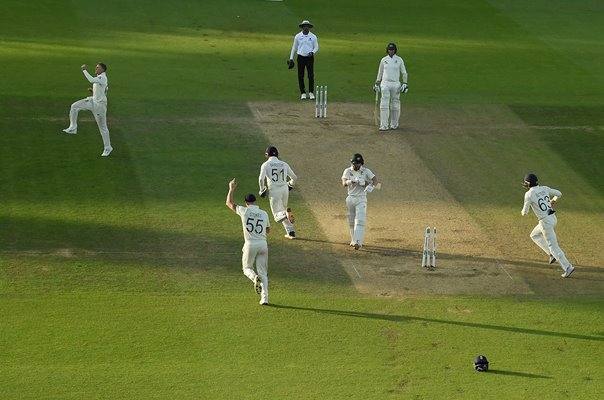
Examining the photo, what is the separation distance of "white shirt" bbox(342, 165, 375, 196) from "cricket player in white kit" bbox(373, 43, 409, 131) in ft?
27.4

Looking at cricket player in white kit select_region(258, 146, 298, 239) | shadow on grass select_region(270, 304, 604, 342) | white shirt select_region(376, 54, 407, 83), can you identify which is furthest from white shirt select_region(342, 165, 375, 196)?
white shirt select_region(376, 54, 407, 83)

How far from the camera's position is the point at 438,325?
68.9 ft

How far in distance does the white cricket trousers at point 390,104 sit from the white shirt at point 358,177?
8423 millimetres

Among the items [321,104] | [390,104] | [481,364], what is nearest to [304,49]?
[321,104]

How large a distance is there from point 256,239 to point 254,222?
1.04 feet

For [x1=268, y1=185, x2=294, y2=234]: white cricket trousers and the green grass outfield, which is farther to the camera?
[x1=268, y1=185, x2=294, y2=234]: white cricket trousers

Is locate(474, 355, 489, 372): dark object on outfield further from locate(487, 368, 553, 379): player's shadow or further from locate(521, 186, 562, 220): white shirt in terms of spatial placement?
locate(521, 186, 562, 220): white shirt

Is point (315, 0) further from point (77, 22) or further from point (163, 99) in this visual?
point (163, 99)

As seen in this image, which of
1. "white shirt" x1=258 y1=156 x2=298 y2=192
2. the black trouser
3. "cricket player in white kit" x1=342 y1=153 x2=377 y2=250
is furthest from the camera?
the black trouser

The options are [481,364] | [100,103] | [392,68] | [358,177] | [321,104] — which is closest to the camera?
[481,364]

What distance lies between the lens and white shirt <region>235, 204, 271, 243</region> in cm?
2142

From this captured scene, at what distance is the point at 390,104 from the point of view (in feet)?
108

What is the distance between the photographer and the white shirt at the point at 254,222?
21.4 meters

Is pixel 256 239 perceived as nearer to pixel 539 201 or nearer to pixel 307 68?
pixel 539 201
